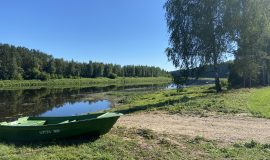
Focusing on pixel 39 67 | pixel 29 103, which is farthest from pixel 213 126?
pixel 39 67

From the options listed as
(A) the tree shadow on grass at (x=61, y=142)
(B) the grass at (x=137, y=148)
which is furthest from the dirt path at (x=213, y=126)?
(A) the tree shadow on grass at (x=61, y=142)

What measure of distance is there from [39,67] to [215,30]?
359 feet

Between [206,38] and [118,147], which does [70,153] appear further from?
[206,38]

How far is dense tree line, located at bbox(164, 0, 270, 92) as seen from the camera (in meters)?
34.2

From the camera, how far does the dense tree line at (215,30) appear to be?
1347 inches

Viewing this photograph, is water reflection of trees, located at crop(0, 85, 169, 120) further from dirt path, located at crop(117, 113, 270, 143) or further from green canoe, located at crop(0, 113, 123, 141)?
green canoe, located at crop(0, 113, 123, 141)

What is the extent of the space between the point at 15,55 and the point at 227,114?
120 metres

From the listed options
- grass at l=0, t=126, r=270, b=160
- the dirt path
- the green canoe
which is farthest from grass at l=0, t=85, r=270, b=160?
the dirt path

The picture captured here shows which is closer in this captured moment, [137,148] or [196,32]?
[137,148]

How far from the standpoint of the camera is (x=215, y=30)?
3462cm

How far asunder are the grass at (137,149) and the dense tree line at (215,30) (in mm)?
22239

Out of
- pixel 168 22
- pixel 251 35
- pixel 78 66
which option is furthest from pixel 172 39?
pixel 78 66

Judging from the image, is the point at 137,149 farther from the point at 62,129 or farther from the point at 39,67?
the point at 39,67

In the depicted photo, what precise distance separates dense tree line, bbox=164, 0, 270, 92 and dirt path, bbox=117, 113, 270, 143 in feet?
52.5
